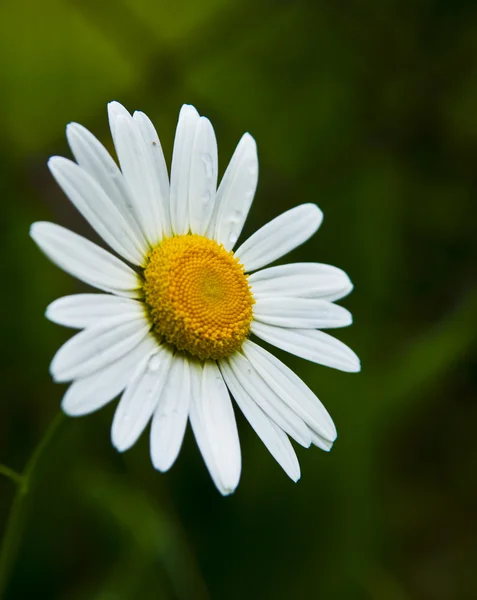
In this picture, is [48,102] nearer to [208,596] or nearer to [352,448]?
[352,448]

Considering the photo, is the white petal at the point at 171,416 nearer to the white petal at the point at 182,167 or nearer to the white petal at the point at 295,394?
the white petal at the point at 295,394

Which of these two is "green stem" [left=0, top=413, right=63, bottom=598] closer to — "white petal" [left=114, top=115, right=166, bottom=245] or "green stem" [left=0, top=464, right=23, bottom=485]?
"green stem" [left=0, top=464, right=23, bottom=485]

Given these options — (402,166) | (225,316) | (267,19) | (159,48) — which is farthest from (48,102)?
(225,316)

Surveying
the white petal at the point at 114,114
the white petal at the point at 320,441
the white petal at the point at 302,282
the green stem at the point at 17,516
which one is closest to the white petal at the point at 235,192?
the white petal at the point at 302,282

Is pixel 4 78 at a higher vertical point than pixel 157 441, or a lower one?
higher

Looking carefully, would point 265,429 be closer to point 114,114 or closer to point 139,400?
point 139,400
